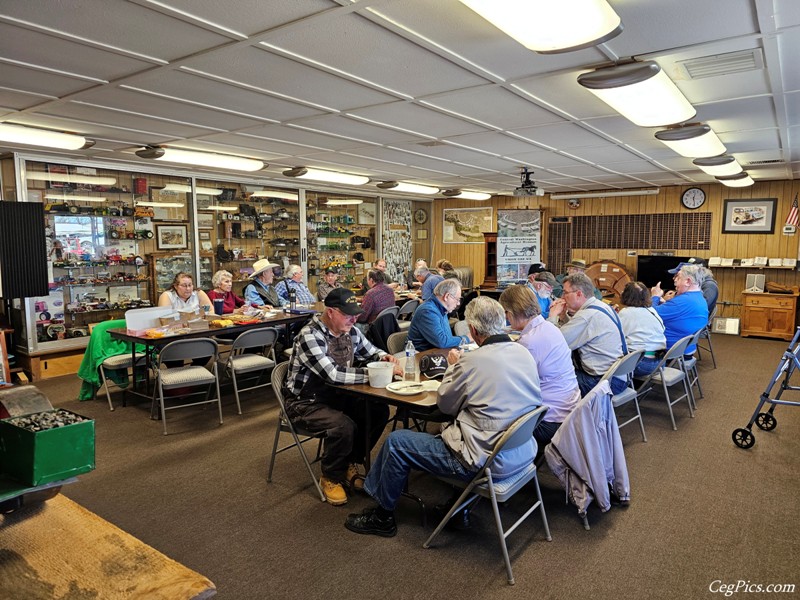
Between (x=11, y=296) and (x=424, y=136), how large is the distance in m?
5.07

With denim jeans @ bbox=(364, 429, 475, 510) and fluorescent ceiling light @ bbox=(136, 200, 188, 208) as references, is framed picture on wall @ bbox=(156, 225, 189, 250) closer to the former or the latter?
fluorescent ceiling light @ bbox=(136, 200, 188, 208)

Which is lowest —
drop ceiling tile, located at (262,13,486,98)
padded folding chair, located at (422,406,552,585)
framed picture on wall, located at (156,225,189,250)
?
padded folding chair, located at (422,406,552,585)

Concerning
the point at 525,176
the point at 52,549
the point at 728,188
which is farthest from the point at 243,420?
the point at 728,188

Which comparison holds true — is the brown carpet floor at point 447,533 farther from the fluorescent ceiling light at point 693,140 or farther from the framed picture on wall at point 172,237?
the framed picture on wall at point 172,237

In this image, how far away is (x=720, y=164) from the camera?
668cm

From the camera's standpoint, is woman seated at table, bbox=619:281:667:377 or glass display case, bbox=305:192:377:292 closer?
woman seated at table, bbox=619:281:667:377

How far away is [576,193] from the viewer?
1134 centimetres

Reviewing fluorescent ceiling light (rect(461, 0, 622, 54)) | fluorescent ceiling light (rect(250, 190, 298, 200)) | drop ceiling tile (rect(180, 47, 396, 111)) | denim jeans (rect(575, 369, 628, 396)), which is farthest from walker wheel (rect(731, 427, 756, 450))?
fluorescent ceiling light (rect(250, 190, 298, 200))

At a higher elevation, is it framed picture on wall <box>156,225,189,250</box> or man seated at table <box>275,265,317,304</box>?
framed picture on wall <box>156,225,189,250</box>

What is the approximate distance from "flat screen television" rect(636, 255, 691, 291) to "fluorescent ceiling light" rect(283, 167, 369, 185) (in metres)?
5.81

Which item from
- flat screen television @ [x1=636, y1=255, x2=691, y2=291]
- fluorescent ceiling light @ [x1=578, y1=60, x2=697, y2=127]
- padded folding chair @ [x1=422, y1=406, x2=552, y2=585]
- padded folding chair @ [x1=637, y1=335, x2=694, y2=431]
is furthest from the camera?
flat screen television @ [x1=636, y1=255, x2=691, y2=291]

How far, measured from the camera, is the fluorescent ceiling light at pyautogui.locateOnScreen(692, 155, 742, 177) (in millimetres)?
6523

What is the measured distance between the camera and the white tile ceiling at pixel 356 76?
8.14 feet

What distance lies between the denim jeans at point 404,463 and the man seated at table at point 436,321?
4.50 ft
